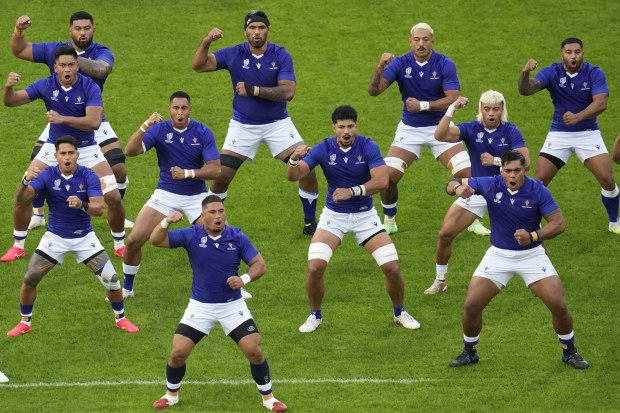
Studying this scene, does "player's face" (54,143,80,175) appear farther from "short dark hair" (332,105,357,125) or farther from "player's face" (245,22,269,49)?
"player's face" (245,22,269,49)

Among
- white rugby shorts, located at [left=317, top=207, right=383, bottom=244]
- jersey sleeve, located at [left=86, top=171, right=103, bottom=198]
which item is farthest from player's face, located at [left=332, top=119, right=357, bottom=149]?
jersey sleeve, located at [left=86, top=171, right=103, bottom=198]

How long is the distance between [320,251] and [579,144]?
493 centimetres

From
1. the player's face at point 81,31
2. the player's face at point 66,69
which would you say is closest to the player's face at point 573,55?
the player's face at point 81,31

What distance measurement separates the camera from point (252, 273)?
45.3 feet

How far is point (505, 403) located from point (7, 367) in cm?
608

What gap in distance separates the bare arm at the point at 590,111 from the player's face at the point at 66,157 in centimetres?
728

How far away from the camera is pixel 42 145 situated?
59.8 feet

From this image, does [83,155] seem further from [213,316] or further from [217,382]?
[213,316]

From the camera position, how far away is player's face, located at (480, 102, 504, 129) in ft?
53.8

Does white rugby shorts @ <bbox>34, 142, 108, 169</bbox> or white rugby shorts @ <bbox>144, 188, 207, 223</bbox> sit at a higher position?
white rugby shorts @ <bbox>34, 142, 108, 169</bbox>

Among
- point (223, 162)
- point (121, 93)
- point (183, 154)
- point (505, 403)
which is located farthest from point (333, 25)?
point (505, 403)

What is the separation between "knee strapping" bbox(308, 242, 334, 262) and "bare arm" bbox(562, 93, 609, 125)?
14.9 feet

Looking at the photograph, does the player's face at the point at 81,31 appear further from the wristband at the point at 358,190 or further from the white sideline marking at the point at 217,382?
the white sideline marking at the point at 217,382

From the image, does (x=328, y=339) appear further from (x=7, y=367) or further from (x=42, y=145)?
(x=42, y=145)
